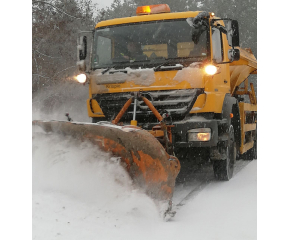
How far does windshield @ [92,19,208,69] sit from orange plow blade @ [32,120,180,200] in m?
1.71

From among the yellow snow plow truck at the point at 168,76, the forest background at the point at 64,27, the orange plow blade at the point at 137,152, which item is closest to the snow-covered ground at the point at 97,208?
the orange plow blade at the point at 137,152

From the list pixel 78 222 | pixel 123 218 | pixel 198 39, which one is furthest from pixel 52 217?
pixel 198 39

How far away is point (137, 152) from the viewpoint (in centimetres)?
434

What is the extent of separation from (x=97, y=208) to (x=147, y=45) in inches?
104

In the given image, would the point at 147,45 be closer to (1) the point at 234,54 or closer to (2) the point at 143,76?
(2) the point at 143,76

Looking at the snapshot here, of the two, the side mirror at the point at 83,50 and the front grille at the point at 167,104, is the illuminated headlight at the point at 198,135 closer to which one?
the front grille at the point at 167,104

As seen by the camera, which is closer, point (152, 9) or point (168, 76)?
point (168, 76)

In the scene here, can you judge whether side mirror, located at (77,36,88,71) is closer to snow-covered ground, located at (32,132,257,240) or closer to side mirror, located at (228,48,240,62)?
snow-covered ground, located at (32,132,257,240)

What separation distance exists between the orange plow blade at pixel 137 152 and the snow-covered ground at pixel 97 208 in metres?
0.09

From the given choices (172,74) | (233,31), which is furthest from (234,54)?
(172,74)

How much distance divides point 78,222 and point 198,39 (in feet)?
10.1

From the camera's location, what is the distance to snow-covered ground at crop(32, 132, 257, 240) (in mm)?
3934
